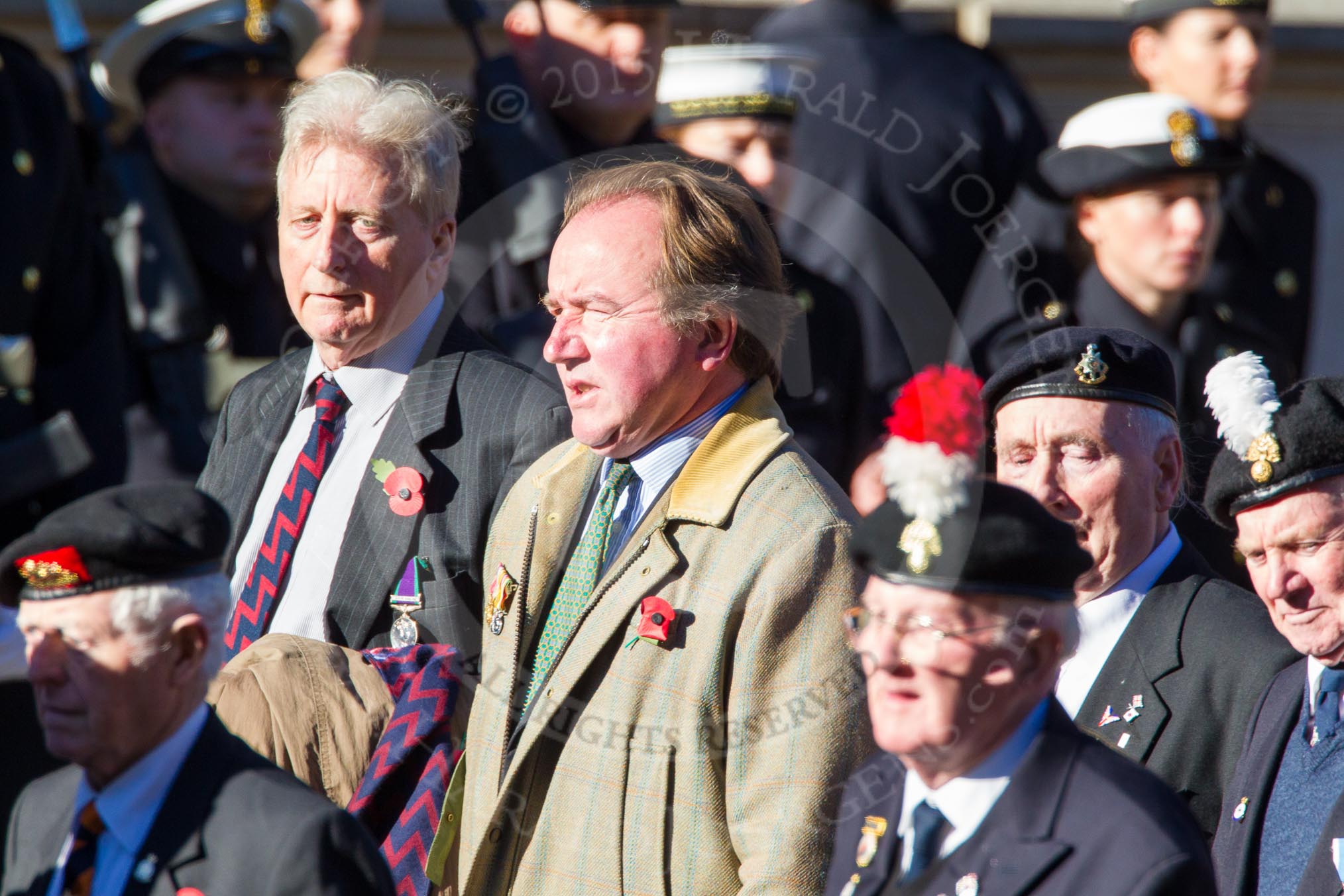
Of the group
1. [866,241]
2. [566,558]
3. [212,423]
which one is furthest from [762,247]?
[212,423]

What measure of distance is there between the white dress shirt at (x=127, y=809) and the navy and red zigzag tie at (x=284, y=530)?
0.80 metres

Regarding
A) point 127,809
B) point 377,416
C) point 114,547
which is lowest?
point 127,809

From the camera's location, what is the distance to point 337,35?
566cm

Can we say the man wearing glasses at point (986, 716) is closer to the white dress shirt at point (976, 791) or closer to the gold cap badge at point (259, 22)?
the white dress shirt at point (976, 791)

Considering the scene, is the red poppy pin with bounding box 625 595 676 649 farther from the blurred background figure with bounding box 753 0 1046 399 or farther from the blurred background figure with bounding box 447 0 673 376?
the blurred background figure with bounding box 753 0 1046 399

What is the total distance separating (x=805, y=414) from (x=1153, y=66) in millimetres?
2147

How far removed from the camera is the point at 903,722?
92.0 inches

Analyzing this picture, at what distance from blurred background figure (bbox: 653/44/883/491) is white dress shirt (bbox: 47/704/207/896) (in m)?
2.45

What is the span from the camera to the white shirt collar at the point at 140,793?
2383mm

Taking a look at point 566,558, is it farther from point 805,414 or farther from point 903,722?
point 805,414

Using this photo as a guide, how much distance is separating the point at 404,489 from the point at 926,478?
121cm

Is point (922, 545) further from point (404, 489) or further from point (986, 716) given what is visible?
point (404, 489)

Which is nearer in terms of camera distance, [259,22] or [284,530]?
[284,530]

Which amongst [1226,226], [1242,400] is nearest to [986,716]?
[1242,400]
